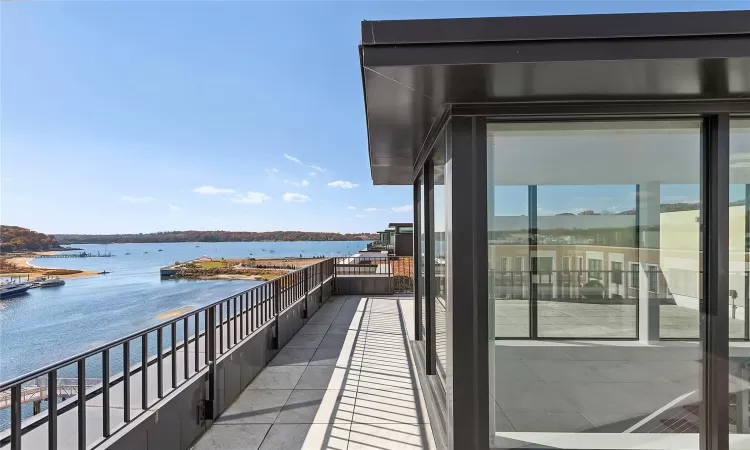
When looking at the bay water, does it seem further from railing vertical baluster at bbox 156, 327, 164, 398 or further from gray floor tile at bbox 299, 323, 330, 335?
gray floor tile at bbox 299, 323, 330, 335

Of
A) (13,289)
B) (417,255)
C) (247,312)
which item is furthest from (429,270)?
(13,289)

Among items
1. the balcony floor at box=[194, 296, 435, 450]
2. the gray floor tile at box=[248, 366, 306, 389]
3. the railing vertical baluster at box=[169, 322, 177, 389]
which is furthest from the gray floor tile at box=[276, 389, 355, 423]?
the railing vertical baluster at box=[169, 322, 177, 389]

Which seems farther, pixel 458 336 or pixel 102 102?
pixel 102 102

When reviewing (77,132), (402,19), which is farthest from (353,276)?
(77,132)

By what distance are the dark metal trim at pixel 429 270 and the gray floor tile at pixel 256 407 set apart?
140cm

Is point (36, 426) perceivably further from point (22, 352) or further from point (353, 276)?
point (353, 276)

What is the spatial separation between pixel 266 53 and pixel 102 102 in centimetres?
1804

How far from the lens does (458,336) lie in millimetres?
2100

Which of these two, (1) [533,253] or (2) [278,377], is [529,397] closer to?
(1) [533,253]

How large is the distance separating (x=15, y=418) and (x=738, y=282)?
145 inches

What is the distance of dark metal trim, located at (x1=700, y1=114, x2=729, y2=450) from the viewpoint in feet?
6.66

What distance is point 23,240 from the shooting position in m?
9.96

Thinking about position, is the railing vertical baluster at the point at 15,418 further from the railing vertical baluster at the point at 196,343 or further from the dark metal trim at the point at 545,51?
the dark metal trim at the point at 545,51

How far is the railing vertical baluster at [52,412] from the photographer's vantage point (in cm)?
156
